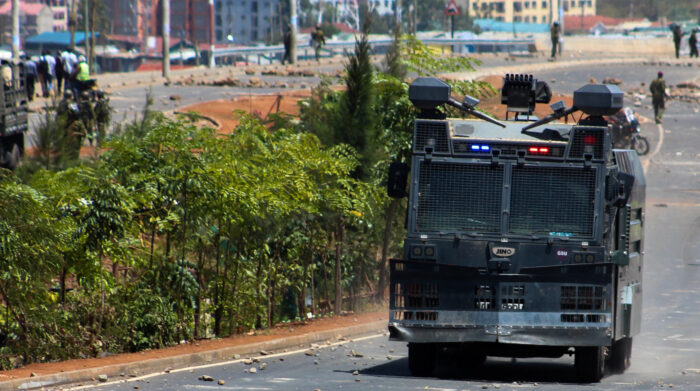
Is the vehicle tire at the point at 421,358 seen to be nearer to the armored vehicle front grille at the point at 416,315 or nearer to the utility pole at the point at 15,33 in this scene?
the armored vehicle front grille at the point at 416,315

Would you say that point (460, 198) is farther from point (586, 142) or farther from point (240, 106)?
point (240, 106)

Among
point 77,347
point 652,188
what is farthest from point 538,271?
point 652,188

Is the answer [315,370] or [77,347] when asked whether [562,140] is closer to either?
[315,370]

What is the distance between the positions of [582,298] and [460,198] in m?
1.76

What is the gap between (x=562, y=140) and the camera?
13.2 m

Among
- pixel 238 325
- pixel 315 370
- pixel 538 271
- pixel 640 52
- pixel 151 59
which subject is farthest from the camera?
pixel 151 59

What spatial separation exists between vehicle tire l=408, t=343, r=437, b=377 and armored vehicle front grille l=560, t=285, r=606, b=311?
5.69ft

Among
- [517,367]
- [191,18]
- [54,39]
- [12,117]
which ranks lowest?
[517,367]

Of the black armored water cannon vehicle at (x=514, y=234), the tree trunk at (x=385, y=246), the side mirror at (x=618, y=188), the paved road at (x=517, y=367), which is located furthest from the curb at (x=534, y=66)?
the side mirror at (x=618, y=188)

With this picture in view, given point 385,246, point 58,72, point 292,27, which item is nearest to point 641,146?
point 58,72

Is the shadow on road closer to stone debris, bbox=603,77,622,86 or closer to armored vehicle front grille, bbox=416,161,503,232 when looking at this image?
armored vehicle front grille, bbox=416,161,503,232

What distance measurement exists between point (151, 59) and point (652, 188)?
12627 centimetres

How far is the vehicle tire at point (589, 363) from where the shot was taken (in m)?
13.2

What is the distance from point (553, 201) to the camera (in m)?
13.1
